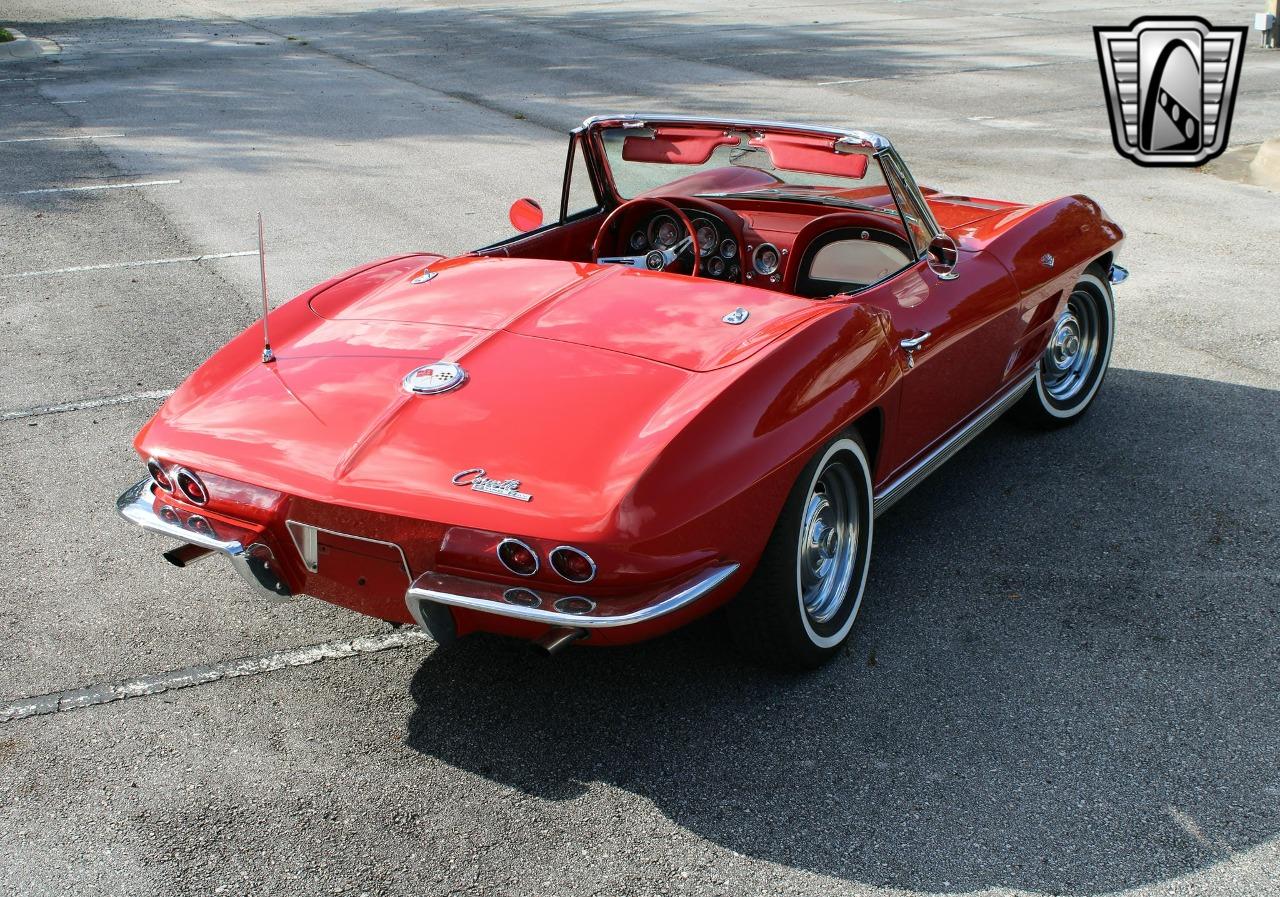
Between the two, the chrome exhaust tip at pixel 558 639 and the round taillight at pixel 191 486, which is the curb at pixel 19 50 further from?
the chrome exhaust tip at pixel 558 639

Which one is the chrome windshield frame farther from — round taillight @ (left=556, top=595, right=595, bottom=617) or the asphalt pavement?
round taillight @ (left=556, top=595, right=595, bottom=617)

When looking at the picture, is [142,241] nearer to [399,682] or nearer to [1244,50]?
[399,682]

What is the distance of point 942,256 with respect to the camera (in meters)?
4.23

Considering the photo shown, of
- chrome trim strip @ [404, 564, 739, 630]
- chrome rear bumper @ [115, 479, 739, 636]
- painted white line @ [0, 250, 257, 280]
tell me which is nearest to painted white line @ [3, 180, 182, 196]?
painted white line @ [0, 250, 257, 280]

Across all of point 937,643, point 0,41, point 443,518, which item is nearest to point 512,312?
point 443,518

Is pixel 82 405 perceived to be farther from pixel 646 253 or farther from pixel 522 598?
pixel 522 598

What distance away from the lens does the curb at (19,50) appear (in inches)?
722

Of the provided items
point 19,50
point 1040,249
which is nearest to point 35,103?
point 19,50

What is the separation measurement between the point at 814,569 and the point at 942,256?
1.23 m

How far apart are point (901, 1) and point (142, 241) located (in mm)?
18672

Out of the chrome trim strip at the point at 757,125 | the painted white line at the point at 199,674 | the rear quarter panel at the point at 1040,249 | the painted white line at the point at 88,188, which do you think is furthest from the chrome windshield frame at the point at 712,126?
the painted white line at the point at 88,188

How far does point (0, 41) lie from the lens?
18859mm

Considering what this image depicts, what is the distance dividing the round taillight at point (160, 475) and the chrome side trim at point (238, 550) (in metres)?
0.07

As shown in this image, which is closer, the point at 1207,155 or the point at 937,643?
the point at 937,643
